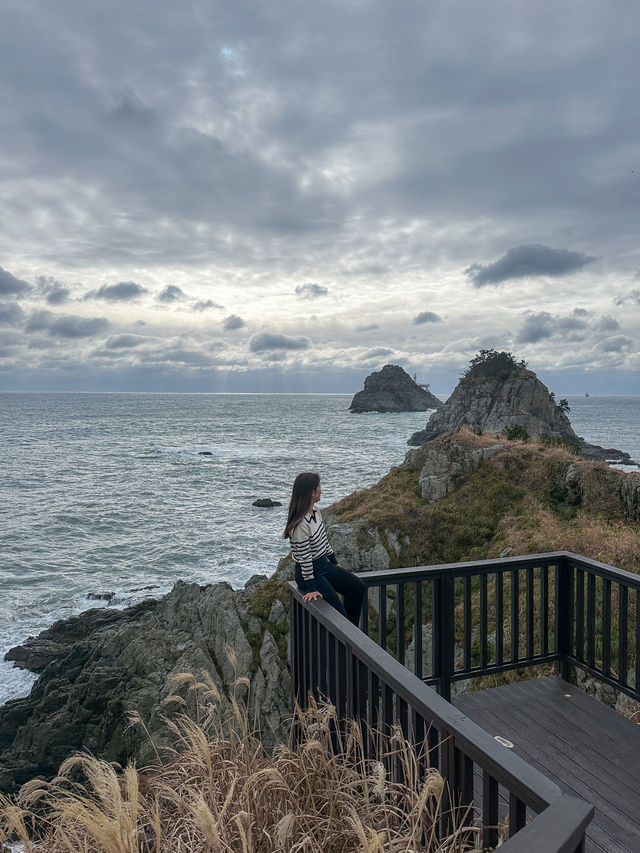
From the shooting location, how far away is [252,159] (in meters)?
14.4

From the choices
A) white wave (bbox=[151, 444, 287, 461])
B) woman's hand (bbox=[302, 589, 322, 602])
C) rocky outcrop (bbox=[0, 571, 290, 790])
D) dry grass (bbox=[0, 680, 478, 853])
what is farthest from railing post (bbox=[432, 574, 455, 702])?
white wave (bbox=[151, 444, 287, 461])

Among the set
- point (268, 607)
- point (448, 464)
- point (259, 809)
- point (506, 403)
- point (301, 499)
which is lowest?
point (268, 607)

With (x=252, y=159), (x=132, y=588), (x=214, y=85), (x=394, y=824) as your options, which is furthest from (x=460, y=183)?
(x=132, y=588)

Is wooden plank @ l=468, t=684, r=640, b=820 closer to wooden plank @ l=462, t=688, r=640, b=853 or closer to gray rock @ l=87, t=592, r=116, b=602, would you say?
wooden plank @ l=462, t=688, r=640, b=853

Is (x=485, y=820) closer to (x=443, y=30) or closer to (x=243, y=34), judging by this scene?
(x=443, y=30)

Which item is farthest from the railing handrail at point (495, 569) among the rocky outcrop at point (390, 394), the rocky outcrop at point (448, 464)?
the rocky outcrop at point (390, 394)

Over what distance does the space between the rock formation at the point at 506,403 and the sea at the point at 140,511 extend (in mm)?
7809

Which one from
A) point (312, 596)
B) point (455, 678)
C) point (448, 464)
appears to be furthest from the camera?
point (448, 464)

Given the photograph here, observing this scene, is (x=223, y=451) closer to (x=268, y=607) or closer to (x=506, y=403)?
(x=506, y=403)

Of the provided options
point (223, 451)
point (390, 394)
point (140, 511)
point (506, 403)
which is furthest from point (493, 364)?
point (390, 394)

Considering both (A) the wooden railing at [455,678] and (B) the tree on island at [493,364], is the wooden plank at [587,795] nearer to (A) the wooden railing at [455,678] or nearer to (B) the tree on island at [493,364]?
(A) the wooden railing at [455,678]

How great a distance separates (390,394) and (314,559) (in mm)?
122460

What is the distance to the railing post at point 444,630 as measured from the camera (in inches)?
146

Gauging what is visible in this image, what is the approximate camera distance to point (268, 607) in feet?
38.3
